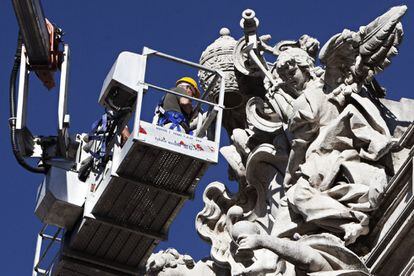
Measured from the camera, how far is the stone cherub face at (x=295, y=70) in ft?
101

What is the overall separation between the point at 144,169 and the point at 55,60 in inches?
191

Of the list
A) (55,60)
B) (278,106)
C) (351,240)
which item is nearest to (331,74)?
(278,106)

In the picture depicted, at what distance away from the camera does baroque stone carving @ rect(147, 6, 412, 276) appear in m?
28.1

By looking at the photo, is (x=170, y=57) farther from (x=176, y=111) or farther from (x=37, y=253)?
(x=37, y=253)

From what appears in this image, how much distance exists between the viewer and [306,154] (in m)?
29.8

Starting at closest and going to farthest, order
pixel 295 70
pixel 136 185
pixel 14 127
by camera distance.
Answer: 1. pixel 136 185
2. pixel 295 70
3. pixel 14 127

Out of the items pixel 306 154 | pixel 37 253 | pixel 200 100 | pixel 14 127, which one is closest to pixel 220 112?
pixel 200 100

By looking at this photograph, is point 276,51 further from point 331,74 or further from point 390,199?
point 390,199

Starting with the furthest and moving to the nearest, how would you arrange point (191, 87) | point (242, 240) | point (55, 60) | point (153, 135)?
point (55, 60) < point (191, 87) < point (153, 135) < point (242, 240)

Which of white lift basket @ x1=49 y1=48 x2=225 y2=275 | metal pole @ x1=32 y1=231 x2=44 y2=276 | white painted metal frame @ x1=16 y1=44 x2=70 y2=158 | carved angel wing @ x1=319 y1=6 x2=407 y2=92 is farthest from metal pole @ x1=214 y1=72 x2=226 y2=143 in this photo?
metal pole @ x1=32 y1=231 x2=44 y2=276

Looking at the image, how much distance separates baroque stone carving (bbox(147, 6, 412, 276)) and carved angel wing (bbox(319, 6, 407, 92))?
1cm

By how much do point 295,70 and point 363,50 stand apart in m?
1.42

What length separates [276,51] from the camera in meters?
31.9

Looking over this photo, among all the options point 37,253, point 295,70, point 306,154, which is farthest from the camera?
point 37,253
